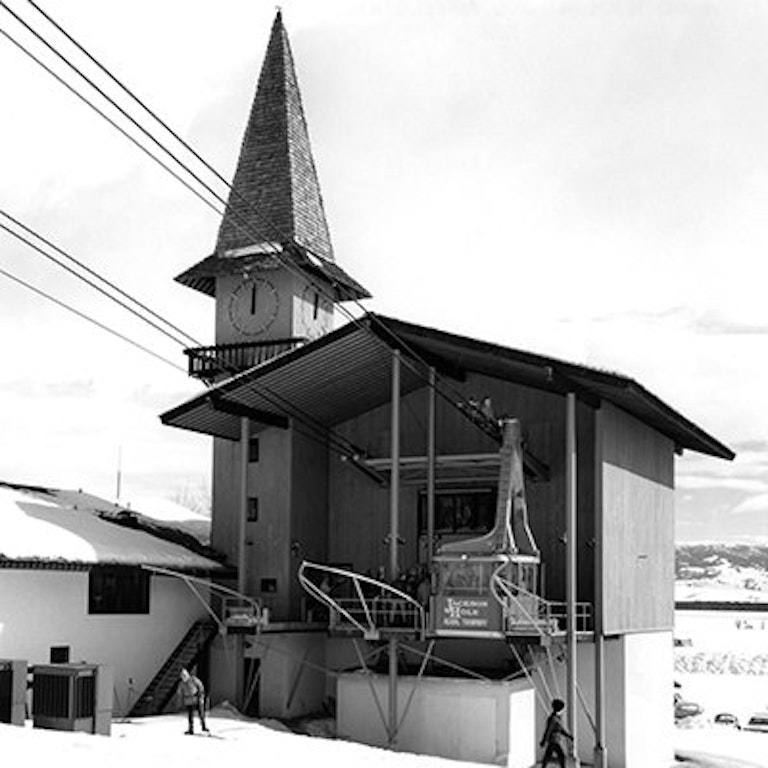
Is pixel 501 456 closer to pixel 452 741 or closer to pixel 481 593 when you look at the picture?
pixel 481 593

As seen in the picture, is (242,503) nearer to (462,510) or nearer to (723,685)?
(462,510)

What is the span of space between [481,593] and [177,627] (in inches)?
383

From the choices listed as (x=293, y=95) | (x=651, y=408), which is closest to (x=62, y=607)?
(x=651, y=408)

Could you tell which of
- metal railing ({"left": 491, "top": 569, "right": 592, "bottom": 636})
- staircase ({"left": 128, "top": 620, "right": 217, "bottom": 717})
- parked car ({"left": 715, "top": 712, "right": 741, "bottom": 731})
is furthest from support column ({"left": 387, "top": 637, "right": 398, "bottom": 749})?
parked car ({"left": 715, "top": 712, "right": 741, "bottom": 731})

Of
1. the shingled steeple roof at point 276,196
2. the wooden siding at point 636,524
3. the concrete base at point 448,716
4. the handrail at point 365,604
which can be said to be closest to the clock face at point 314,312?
the shingled steeple roof at point 276,196

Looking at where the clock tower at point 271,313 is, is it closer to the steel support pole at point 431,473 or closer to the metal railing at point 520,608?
the steel support pole at point 431,473

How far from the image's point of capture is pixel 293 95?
45531 mm

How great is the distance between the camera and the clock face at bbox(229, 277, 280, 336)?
134 ft

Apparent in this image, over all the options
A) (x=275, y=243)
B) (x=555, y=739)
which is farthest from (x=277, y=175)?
(x=555, y=739)

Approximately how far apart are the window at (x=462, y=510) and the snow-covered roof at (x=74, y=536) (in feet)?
20.9

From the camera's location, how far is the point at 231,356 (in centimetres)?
4081

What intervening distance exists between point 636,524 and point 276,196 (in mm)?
16864

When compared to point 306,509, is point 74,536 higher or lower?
lower

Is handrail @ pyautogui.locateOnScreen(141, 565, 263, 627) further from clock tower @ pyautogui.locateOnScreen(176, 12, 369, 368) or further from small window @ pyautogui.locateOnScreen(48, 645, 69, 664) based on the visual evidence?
clock tower @ pyautogui.locateOnScreen(176, 12, 369, 368)
